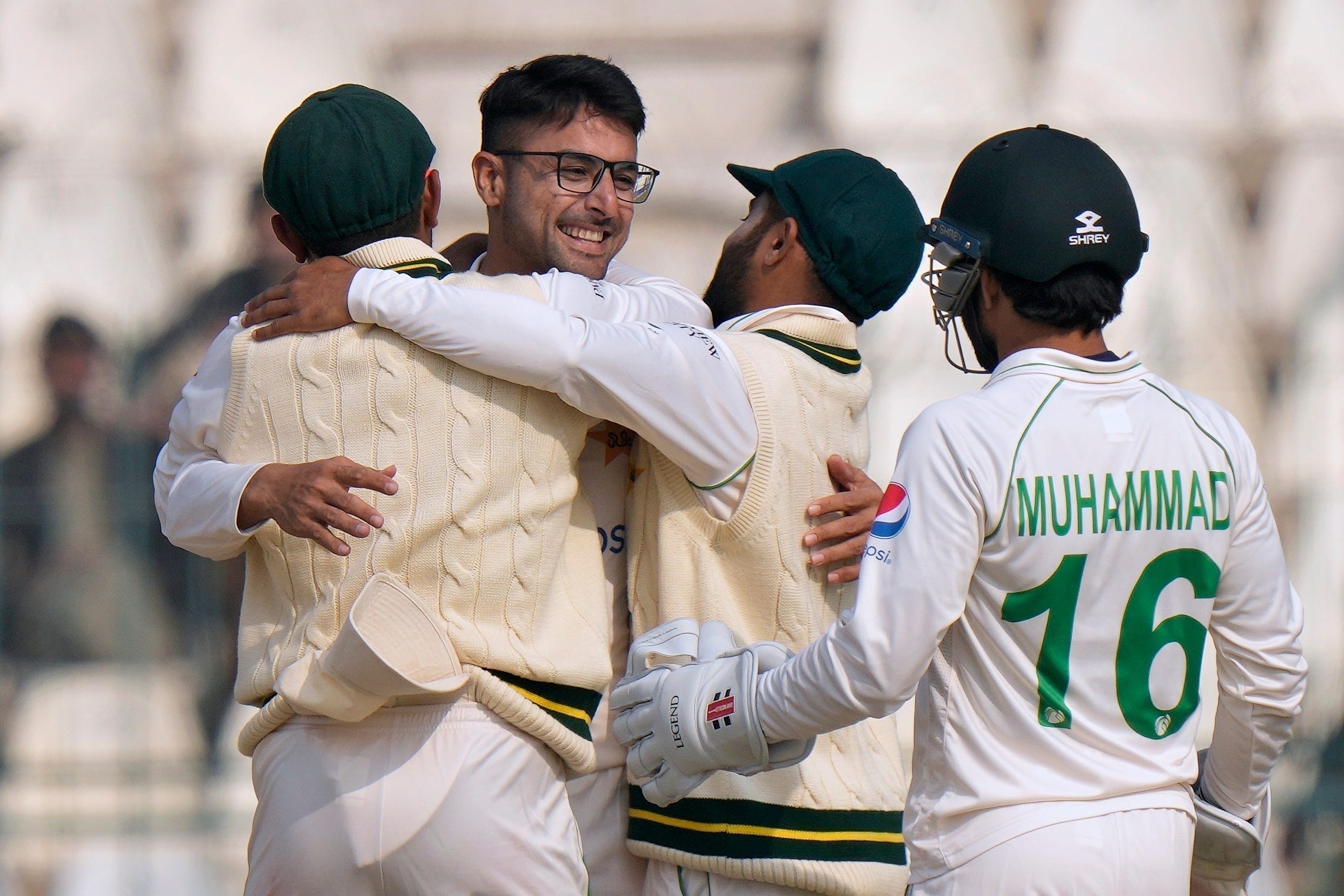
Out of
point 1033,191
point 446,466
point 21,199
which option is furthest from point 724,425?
point 21,199

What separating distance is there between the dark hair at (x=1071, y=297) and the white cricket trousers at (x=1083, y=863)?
59 cm

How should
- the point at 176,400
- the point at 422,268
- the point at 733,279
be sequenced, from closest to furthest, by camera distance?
the point at 422,268
the point at 733,279
the point at 176,400

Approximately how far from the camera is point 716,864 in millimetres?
2096

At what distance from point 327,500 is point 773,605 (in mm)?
666

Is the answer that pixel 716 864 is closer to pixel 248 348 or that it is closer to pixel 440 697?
pixel 440 697

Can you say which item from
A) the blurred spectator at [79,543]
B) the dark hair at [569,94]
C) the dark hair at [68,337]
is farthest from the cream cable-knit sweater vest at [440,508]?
the dark hair at [68,337]

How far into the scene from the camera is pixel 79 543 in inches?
195

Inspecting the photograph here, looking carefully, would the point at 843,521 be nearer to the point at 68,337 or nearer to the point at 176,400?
the point at 176,400

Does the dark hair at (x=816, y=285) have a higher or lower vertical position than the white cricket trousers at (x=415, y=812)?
higher

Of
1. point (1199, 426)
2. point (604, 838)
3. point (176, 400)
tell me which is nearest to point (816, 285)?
point (1199, 426)

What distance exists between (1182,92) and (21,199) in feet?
13.1

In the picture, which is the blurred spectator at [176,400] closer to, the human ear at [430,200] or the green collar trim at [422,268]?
the human ear at [430,200]

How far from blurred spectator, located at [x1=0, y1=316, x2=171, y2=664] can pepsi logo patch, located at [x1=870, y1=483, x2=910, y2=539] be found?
3.64m

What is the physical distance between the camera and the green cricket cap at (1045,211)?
185 centimetres
